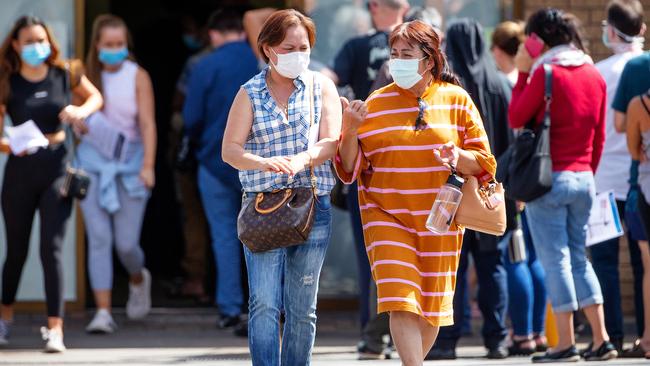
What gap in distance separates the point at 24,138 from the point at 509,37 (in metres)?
3.13

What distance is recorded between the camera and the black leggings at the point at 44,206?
29.0 feet

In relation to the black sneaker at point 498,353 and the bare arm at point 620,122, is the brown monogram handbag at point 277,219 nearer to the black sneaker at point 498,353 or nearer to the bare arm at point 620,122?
the black sneaker at point 498,353

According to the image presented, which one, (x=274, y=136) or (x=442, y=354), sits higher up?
(x=274, y=136)

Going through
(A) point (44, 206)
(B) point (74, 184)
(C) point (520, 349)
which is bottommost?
(C) point (520, 349)

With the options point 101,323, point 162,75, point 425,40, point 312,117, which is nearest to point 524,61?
point 425,40

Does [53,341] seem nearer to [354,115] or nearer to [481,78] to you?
[481,78]

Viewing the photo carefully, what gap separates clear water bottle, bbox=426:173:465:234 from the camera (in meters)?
6.36

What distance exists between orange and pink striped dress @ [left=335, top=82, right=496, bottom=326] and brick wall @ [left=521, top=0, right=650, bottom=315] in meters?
3.78

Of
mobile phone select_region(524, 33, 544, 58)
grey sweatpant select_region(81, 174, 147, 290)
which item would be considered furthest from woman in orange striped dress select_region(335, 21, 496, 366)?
grey sweatpant select_region(81, 174, 147, 290)

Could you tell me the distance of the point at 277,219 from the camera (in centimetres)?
629

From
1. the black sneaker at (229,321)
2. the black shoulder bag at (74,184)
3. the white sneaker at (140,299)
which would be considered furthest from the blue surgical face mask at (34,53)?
the black sneaker at (229,321)

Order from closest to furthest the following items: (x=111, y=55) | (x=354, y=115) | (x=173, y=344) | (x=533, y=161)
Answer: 1. (x=354, y=115)
2. (x=533, y=161)
3. (x=173, y=344)
4. (x=111, y=55)

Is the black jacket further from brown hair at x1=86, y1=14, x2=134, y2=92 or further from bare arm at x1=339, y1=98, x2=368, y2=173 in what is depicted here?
brown hair at x1=86, y1=14, x2=134, y2=92

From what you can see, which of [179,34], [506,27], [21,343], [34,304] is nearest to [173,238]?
[179,34]
